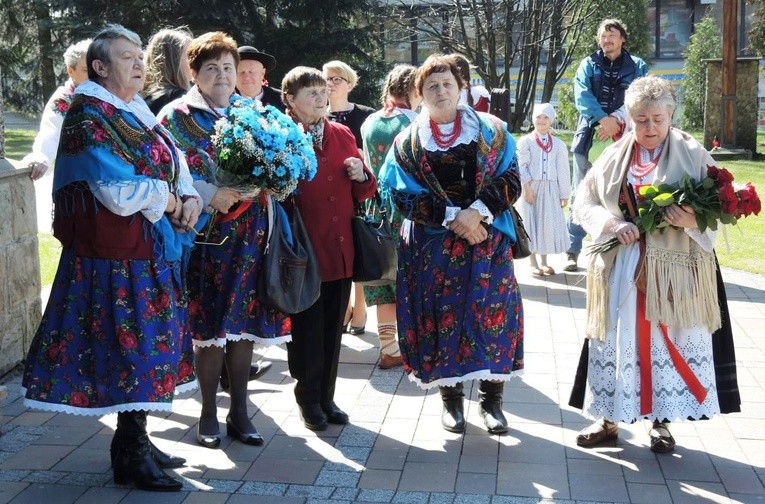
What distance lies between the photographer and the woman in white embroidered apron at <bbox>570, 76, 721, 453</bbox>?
4.70 meters

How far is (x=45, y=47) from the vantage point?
2061cm

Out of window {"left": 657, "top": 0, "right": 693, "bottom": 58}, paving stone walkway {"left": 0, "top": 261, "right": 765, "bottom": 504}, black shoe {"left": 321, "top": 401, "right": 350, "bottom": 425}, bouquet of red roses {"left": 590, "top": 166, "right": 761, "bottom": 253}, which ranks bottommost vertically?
paving stone walkway {"left": 0, "top": 261, "right": 765, "bottom": 504}

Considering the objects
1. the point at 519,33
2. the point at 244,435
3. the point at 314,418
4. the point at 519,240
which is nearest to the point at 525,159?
the point at 519,240

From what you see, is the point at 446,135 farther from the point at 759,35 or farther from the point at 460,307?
the point at 759,35

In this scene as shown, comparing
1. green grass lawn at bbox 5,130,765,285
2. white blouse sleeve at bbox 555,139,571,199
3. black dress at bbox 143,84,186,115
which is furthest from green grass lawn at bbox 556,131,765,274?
black dress at bbox 143,84,186,115

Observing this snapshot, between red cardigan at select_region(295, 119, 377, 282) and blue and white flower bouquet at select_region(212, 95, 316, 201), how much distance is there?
41 cm

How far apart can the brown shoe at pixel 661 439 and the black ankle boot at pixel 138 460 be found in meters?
2.32

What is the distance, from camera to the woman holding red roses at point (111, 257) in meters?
4.27

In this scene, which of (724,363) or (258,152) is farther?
(724,363)

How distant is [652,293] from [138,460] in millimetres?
2498

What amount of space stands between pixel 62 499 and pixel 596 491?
239 centimetres

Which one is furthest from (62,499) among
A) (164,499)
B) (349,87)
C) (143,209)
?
(349,87)

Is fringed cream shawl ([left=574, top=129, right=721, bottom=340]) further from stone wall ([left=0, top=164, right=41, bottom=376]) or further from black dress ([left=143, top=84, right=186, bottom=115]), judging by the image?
stone wall ([left=0, top=164, right=41, bottom=376])

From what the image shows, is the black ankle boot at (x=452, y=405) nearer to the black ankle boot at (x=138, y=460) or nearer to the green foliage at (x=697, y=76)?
the black ankle boot at (x=138, y=460)
